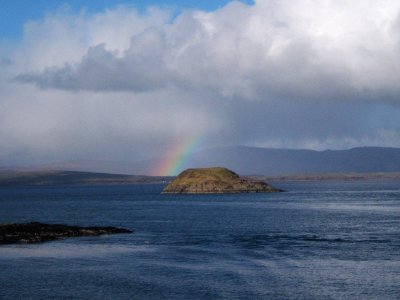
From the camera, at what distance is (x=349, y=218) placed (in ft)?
378

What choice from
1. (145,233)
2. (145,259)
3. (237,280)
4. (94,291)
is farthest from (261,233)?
(94,291)

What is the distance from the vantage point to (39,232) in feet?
285

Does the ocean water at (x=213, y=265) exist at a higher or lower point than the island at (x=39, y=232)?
lower

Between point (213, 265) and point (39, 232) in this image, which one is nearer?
point (213, 265)

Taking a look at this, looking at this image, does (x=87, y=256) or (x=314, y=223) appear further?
(x=314, y=223)

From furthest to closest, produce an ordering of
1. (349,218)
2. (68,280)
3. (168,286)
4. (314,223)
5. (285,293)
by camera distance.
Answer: (349,218)
(314,223)
(68,280)
(168,286)
(285,293)

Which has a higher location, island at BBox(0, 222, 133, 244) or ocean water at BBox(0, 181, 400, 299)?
island at BBox(0, 222, 133, 244)

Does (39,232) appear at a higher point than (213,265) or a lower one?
higher

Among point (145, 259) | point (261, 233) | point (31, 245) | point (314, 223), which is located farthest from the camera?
point (314, 223)

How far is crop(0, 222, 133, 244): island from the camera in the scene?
81394mm

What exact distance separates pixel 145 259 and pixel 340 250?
890 inches

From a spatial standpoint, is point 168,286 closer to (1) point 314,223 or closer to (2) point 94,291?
(2) point 94,291

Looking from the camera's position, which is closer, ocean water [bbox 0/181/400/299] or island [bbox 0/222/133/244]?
ocean water [bbox 0/181/400/299]

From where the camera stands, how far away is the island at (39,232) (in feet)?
267
